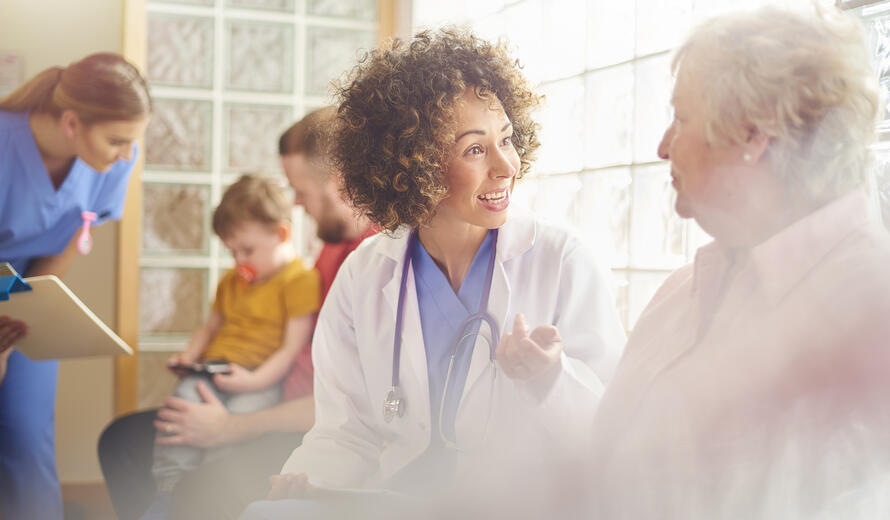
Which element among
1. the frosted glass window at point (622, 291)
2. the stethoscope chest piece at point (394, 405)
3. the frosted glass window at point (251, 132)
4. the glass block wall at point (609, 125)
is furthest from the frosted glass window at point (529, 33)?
the frosted glass window at point (251, 132)

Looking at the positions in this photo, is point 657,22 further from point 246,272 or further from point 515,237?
point 246,272

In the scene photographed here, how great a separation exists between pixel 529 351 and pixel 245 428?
635 millimetres

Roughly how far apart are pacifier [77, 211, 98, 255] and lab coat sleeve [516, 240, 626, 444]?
0.82 metres

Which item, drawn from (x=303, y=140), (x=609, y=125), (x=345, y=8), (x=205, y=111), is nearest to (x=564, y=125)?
(x=609, y=125)

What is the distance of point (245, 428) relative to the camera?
3.48 feet

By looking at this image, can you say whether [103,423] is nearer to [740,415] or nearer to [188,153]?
[188,153]

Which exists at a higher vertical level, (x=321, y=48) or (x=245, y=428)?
(x=321, y=48)

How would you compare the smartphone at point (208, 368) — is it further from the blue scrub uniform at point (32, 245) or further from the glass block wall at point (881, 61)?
the glass block wall at point (881, 61)

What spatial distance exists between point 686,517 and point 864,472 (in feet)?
0.38

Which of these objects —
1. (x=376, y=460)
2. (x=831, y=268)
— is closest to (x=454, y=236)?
(x=376, y=460)

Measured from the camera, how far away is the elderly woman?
45cm

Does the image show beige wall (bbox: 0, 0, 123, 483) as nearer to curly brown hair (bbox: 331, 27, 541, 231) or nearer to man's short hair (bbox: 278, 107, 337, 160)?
man's short hair (bbox: 278, 107, 337, 160)

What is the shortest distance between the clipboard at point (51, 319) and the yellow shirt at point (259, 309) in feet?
0.60

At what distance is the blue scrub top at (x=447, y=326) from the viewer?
65cm
